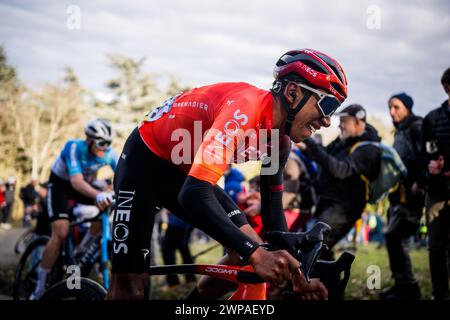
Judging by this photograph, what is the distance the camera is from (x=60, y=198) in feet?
20.8

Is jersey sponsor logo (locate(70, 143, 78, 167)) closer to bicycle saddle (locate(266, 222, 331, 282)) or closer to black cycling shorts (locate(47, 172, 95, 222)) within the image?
black cycling shorts (locate(47, 172, 95, 222))

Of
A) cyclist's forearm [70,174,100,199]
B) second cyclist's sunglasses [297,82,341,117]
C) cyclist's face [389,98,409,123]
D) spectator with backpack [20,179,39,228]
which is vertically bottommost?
spectator with backpack [20,179,39,228]

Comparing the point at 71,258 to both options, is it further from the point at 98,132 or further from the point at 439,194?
the point at 439,194

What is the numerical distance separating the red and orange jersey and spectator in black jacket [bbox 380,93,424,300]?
3.96 meters

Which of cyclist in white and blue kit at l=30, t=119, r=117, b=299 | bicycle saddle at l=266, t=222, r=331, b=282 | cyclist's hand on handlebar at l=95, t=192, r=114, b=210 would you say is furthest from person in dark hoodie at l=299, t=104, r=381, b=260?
bicycle saddle at l=266, t=222, r=331, b=282

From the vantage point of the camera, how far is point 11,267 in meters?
9.90

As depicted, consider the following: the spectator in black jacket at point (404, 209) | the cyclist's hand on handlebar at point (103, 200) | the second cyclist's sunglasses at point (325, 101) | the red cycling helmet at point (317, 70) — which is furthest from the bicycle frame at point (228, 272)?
the spectator in black jacket at point (404, 209)

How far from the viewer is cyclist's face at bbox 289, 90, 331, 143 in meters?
2.90

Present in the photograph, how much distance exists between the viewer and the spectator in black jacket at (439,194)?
17.1 ft

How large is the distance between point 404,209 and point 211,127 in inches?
179

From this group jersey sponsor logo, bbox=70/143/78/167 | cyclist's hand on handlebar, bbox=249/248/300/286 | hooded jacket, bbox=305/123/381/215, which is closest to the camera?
cyclist's hand on handlebar, bbox=249/248/300/286

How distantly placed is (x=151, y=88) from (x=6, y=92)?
1689 centimetres

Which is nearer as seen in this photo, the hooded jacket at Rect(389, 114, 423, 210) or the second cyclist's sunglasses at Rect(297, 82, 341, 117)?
the second cyclist's sunglasses at Rect(297, 82, 341, 117)
